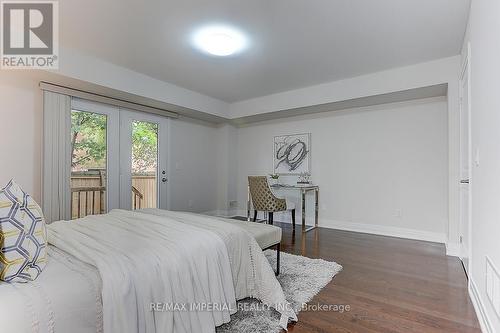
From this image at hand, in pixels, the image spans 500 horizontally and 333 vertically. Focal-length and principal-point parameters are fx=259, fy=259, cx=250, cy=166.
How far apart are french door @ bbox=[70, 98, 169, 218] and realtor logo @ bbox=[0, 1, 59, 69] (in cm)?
79

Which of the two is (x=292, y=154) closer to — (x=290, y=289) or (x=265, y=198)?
(x=265, y=198)

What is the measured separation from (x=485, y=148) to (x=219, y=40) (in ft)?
8.05

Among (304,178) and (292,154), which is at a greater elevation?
(292,154)

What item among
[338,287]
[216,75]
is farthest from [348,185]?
[216,75]

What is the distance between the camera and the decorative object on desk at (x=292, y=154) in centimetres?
500

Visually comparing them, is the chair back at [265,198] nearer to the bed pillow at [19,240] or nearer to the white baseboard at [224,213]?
the white baseboard at [224,213]

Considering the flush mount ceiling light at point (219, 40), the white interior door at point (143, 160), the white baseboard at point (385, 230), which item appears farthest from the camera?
the white interior door at point (143, 160)

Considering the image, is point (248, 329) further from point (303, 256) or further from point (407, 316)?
point (303, 256)

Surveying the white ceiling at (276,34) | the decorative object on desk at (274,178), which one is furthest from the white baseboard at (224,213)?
the white ceiling at (276,34)

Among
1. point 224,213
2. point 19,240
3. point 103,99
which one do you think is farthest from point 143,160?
point 19,240

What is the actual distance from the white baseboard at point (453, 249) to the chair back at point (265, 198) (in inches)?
87.6

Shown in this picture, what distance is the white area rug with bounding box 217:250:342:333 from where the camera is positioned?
1689mm

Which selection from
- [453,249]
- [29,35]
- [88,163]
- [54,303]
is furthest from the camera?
[88,163]

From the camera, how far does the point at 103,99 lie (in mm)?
3803
